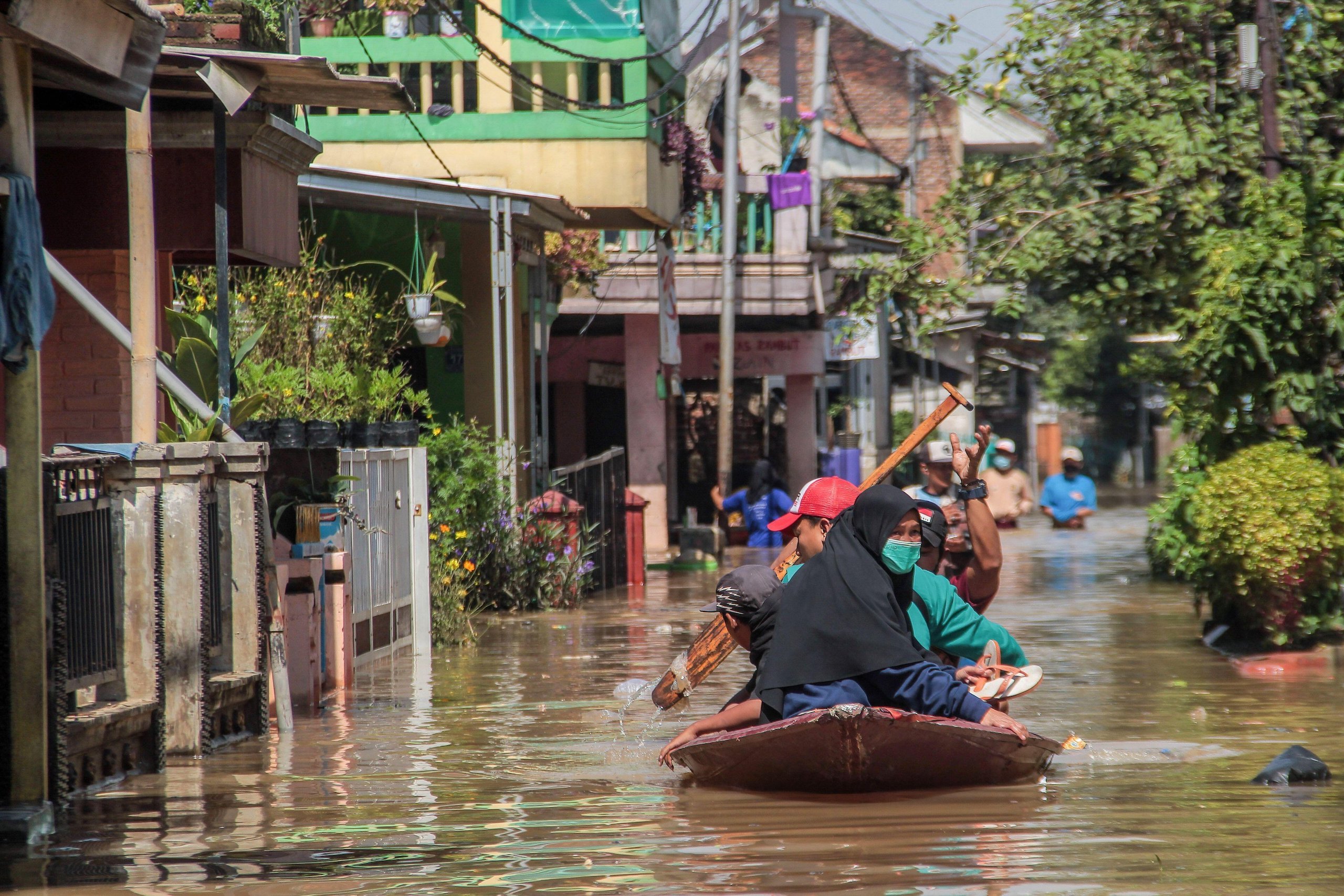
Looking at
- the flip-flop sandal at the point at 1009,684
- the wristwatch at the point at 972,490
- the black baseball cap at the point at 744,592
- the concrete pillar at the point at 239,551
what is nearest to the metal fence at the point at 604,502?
the concrete pillar at the point at 239,551

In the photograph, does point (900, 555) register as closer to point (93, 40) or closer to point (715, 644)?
point (715, 644)

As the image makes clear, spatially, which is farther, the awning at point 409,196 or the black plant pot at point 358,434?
the awning at point 409,196

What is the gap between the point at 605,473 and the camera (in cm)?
1989

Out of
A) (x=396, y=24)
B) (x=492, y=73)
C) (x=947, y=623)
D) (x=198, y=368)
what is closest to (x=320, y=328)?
(x=396, y=24)

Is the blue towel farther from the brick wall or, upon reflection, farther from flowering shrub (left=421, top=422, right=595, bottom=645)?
the brick wall

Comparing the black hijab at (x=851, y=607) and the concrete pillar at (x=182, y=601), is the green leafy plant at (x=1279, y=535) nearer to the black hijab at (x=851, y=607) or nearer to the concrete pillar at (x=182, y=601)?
the black hijab at (x=851, y=607)

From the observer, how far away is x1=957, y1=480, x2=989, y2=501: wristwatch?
8586mm

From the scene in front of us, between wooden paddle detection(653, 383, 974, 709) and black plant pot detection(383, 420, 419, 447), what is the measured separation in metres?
4.16

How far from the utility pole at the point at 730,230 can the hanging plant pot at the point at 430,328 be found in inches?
291

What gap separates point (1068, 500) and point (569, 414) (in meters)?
8.49

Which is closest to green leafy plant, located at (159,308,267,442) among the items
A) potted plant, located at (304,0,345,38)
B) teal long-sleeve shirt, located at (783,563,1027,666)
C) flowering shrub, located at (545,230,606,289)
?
teal long-sleeve shirt, located at (783,563,1027,666)

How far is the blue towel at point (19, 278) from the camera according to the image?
23.5 ft

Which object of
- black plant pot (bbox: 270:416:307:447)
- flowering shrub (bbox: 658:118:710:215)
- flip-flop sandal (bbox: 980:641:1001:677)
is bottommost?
flip-flop sandal (bbox: 980:641:1001:677)

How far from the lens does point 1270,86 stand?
46.8ft
